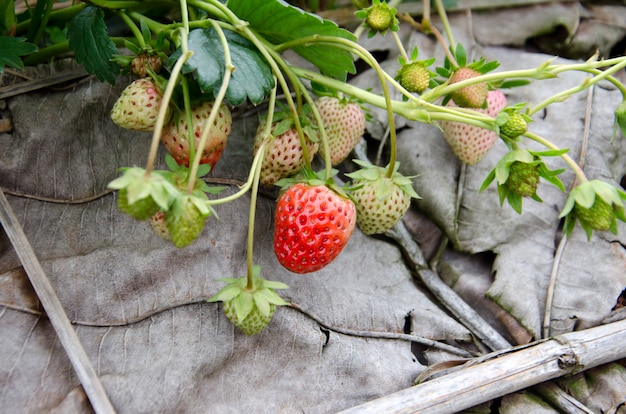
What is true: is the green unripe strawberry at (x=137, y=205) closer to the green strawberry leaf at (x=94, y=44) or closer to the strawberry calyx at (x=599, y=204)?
the green strawberry leaf at (x=94, y=44)

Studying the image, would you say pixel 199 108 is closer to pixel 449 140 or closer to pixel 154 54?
pixel 154 54

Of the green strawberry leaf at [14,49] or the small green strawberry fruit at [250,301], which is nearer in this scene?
the small green strawberry fruit at [250,301]

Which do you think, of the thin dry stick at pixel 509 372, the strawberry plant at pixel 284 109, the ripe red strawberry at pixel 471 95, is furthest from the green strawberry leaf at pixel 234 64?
the thin dry stick at pixel 509 372

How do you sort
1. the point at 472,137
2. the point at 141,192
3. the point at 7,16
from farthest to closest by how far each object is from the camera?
the point at 472,137
the point at 7,16
the point at 141,192

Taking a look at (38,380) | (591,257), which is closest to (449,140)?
(591,257)

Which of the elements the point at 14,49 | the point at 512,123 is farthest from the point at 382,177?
the point at 14,49

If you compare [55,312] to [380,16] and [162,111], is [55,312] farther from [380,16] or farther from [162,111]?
[380,16]
